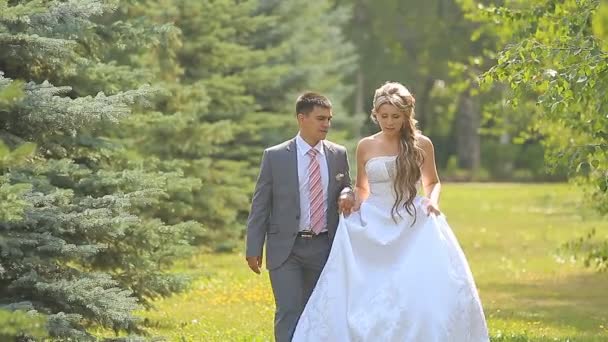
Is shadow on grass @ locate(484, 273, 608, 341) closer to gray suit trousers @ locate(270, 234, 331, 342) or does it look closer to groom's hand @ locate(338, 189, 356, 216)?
gray suit trousers @ locate(270, 234, 331, 342)

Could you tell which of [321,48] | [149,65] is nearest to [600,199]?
[149,65]

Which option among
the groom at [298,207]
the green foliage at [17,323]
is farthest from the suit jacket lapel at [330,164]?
the green foliage at [17,323]

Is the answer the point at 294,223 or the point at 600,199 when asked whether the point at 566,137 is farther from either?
the point at 294,223

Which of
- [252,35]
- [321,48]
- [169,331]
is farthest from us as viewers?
[321,48]

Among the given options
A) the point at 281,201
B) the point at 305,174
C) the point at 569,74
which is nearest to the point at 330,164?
the point at 305,174

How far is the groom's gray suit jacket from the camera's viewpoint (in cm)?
920

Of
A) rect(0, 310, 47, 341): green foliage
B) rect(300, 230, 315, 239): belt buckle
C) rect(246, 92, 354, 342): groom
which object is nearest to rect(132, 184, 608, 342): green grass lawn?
rect(246, 92, 354, 342): groom

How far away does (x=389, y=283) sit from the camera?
9000mm

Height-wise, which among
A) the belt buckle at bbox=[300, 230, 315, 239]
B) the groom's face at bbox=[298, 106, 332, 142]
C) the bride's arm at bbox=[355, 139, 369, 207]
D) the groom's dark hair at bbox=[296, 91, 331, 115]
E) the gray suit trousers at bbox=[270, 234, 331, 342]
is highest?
the groom's dark hair at bbox=[296, 91, 331, 115]

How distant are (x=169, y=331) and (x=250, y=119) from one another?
40.9 ft

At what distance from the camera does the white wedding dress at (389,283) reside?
884cm

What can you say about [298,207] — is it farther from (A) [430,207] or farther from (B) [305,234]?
(A) [430,207]

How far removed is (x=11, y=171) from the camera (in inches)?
387

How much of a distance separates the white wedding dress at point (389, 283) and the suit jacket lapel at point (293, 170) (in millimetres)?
377
